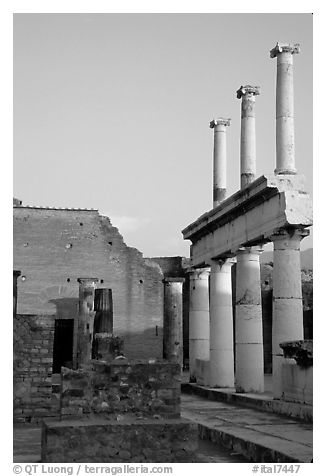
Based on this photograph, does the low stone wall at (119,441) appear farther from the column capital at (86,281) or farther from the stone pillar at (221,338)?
the column capital at (86,281)

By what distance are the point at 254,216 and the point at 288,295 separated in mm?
1729

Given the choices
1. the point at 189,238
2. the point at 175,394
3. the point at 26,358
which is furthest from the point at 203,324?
the point at 175,394

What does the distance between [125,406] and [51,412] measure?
4497mm

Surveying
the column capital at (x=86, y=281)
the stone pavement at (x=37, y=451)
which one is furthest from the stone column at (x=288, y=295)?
the column capital at (x=86, y=281)

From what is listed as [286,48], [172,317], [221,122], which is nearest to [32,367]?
[286,48]

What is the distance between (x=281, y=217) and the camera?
10.5 metres

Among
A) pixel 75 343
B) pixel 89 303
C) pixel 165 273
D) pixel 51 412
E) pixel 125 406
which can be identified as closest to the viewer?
pixel 125 406

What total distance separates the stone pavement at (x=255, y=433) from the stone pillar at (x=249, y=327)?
1050 mm

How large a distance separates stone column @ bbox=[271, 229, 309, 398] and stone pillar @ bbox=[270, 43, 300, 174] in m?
1.12

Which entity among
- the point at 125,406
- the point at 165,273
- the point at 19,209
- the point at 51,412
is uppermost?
the point at 19,209

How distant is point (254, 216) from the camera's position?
38.6ft

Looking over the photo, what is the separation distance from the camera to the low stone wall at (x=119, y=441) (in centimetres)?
513

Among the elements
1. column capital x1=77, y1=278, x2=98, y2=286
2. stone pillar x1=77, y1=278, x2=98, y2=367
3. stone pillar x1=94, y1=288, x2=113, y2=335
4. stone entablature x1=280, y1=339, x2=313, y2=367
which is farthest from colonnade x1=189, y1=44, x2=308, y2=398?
column capital x1=77, y1=278, x2=98, y2=286

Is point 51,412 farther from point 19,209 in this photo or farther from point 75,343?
A: point 19,209
